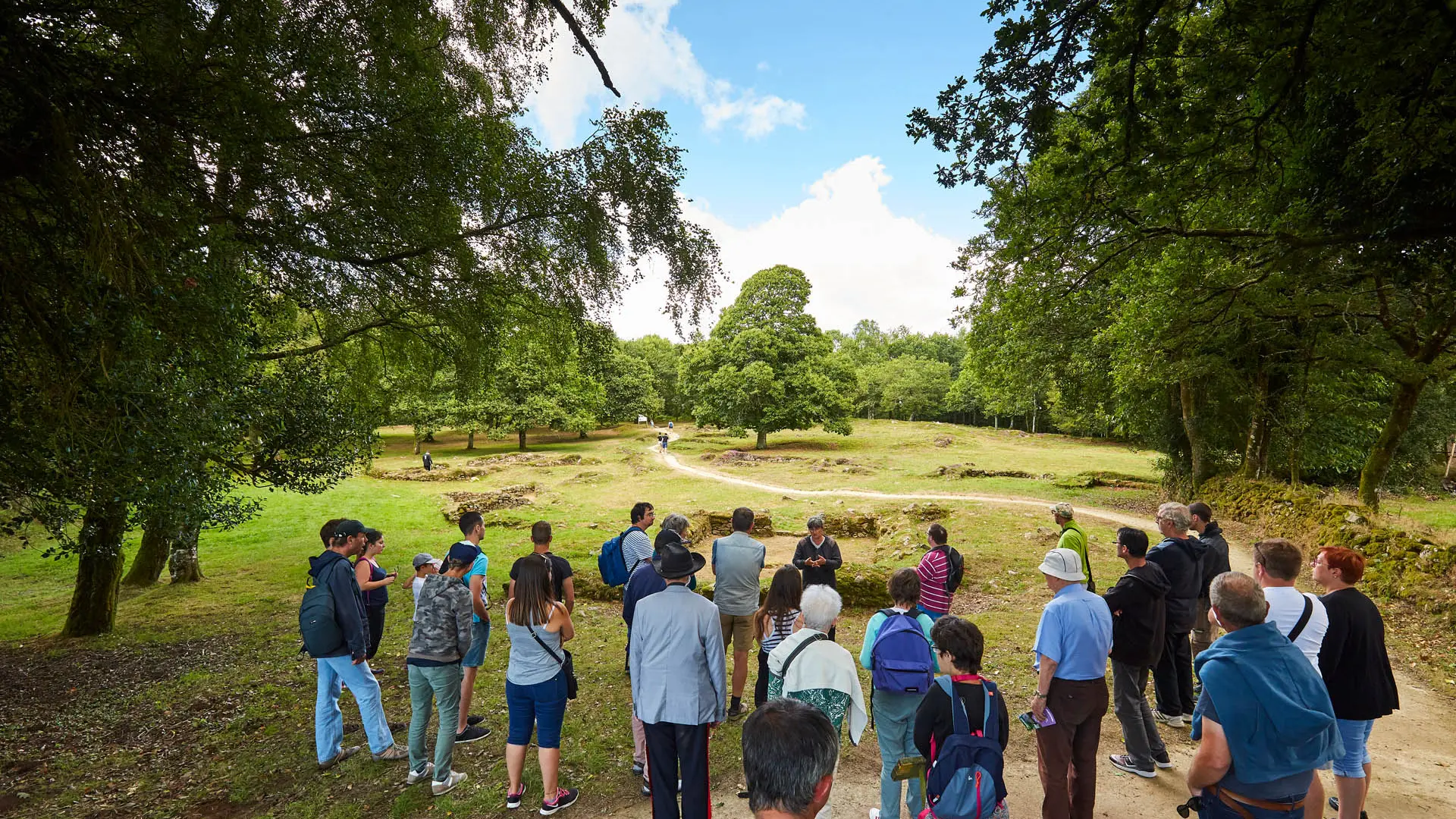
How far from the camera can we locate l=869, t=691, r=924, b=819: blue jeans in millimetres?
3908

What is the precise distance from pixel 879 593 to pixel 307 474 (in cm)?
1015

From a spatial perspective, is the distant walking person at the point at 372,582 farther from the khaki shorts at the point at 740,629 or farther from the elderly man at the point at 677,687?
the khaki shorts at the point at 740,629

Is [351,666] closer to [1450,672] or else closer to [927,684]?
[927,684]

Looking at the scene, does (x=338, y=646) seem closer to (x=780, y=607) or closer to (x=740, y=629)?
(x=740, y=629)

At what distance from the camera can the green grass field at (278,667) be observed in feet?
16.3

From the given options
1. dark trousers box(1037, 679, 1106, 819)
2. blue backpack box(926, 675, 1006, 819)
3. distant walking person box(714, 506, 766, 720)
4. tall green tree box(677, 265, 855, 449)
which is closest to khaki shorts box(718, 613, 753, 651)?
distant walking person box(714, 506, 766, 720)

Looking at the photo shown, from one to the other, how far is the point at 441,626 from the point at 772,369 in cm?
3167

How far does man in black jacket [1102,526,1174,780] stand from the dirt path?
6.5 inches

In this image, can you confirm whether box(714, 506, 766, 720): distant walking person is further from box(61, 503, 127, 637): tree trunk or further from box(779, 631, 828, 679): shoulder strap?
box(61, 503, 127, 637): tree trunk

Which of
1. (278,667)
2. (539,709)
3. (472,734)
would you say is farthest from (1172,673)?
(278,667)

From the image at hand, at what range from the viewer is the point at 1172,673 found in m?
5.68

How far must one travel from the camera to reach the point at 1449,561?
348 inches

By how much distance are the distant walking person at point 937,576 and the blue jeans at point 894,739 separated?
224 centimetres

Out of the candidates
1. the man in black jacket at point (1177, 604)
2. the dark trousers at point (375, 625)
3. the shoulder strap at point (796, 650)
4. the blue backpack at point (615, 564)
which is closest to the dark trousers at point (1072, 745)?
the shoulder strap at point (796, 650)
